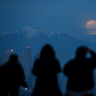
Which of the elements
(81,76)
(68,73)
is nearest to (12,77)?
(68,73)

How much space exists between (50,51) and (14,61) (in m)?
0.75

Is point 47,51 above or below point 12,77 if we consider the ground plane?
above

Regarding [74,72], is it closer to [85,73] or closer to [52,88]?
[85,73]

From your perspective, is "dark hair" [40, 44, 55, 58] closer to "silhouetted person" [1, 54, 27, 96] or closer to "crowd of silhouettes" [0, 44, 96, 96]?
"crowd of silhouettes" [0, 44, 96, 96]

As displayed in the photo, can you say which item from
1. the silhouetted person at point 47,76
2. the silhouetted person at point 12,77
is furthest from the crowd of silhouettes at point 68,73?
the silhouetted person at point 12,77

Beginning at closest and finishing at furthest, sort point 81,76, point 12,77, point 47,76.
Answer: point 81,76, point 47,76, point 12,77

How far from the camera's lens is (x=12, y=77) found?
2.79m

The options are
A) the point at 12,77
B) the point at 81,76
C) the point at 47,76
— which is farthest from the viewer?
the point at 12,77

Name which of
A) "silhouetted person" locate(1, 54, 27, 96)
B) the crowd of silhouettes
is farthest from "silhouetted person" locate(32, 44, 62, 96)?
"silhouetted person" locate(1, 54, 27, 96)

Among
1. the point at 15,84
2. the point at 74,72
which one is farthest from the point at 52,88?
the point at 15,84

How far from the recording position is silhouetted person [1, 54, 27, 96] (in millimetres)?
2789

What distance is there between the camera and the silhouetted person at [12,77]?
110 inches

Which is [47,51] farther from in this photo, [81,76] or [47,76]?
[81,76]

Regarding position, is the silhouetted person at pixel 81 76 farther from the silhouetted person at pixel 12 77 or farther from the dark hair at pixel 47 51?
the silhouetted person at pixel 12 77
